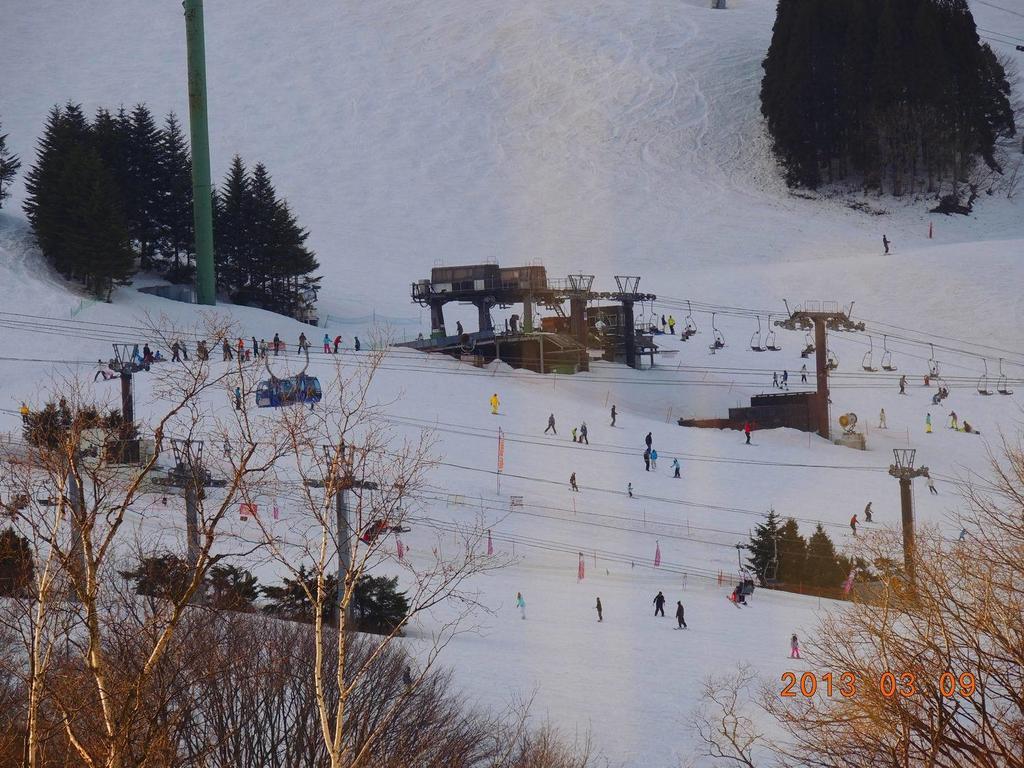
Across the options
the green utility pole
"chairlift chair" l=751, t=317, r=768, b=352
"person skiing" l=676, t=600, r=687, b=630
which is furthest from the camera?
"chairlift chair" l=751, t=317, r=768, b=352

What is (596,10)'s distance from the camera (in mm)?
109812

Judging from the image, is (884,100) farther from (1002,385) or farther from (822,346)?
(822,346)

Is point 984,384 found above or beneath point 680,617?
above

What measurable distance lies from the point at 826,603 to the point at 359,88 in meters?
79.8

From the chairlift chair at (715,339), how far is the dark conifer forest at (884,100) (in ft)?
98.2

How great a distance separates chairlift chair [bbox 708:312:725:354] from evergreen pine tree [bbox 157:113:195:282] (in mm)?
21223

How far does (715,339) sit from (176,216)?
2255 centimetres

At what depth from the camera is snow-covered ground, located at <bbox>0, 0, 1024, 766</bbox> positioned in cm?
2577

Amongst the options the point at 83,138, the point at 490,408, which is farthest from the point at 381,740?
the point at 83,138

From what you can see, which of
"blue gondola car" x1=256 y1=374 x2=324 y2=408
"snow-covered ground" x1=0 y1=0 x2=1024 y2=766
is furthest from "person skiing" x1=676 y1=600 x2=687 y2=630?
"blue gondola car" x1=256 y1=374 x2=324 y2=408

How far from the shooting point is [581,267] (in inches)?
2805
